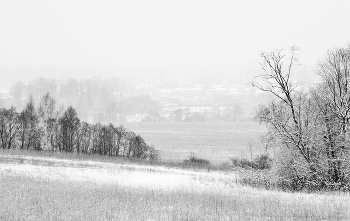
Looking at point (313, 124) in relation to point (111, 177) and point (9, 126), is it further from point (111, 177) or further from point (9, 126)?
point (9, 126)

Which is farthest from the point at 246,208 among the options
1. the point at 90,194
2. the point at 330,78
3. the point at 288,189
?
the point at 330,78

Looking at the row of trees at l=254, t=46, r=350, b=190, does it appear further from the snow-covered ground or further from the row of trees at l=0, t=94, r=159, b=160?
the row of trees at l=0, t=94, r=159, b=160

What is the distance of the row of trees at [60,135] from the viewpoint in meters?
69.3

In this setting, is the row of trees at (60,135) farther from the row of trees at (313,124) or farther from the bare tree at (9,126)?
the row of trees at (313,124)

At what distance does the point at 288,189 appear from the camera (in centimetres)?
2831

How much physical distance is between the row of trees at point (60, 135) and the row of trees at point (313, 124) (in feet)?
143

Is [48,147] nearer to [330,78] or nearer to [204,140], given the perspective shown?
[330,78]

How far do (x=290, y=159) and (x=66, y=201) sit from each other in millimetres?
19510

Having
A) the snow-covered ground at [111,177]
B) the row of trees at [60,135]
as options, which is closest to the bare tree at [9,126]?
the row of trees at [60,135]

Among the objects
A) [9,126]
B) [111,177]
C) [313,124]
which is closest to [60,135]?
[9,126]

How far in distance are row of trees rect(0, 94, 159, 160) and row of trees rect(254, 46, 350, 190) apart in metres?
43.6

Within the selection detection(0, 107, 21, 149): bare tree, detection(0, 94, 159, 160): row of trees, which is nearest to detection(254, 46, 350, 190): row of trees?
detection(0, 94, 159, 160): row of trees

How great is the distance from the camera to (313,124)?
29672 mm

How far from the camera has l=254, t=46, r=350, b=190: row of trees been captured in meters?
28.1
